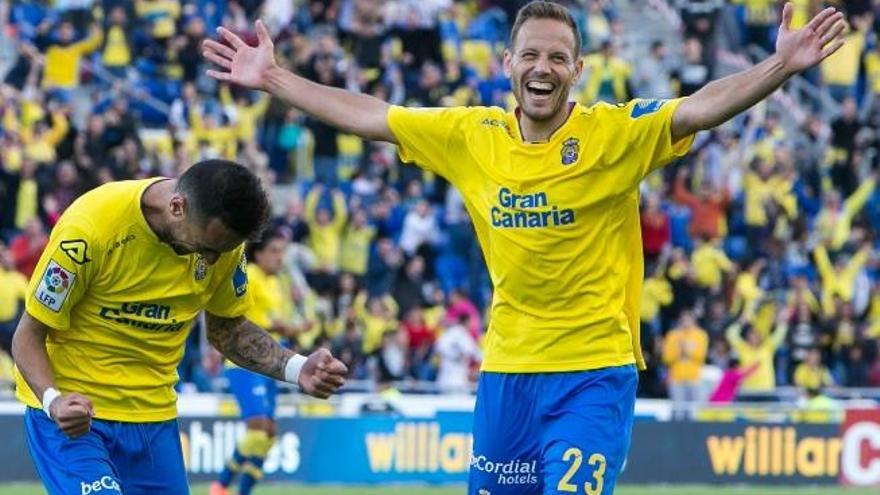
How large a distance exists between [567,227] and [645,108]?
604mm

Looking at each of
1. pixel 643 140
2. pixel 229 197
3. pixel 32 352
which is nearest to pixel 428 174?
pixel 643 140

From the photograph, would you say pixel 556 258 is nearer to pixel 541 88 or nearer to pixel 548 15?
pixel 541 88

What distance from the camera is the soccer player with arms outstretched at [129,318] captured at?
27.7 ft

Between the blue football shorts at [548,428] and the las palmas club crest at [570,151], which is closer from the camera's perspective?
the blue football shorts at [548,428]

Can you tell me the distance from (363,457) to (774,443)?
420 centimetres

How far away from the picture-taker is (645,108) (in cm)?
895

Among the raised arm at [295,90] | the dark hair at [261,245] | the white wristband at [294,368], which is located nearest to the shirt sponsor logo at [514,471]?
the white wristband at [294,368]

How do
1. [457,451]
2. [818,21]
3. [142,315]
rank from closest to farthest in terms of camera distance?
[818,21], [142,315], [457,451]

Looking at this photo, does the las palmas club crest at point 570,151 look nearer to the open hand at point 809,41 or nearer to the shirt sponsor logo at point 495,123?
the shirt sponsor logo at point 495,123

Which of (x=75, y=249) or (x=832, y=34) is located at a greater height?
(x=832, y=34)

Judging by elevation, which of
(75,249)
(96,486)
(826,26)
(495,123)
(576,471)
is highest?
(826,26)

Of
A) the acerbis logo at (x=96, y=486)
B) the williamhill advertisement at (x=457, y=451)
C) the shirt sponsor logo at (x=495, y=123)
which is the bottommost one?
the williamhill advertisement at (x=457, y=451)

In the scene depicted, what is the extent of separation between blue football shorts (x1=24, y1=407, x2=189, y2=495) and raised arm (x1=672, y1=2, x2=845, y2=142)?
2.69 metres

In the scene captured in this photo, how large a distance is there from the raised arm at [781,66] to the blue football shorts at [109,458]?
2686mm
